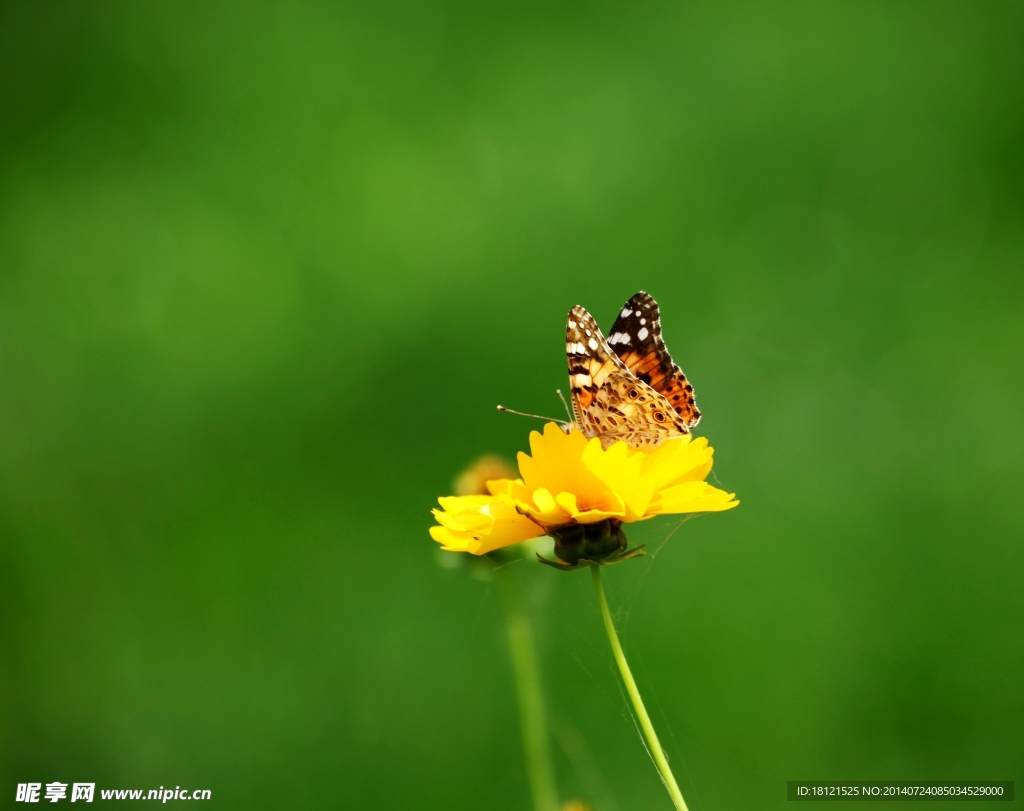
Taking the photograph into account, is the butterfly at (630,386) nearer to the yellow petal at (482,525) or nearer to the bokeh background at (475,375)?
the yellow petal at (482,525)

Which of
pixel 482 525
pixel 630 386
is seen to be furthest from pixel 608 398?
pixel 482 525

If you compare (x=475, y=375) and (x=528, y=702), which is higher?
(x=475, y=375)

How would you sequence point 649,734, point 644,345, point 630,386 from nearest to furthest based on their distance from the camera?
point 649,734, point 630,386, point 644,345

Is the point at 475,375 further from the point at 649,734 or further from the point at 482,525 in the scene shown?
the point at 649,734

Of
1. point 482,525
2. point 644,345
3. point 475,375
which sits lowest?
point 482,525

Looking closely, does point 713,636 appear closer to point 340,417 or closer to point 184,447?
point 340,417

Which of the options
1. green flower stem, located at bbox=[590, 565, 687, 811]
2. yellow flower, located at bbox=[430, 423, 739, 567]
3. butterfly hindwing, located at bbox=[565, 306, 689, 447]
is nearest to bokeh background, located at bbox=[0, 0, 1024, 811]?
butterfly hindwing, located at bbox=[565, 306, 689, 447]

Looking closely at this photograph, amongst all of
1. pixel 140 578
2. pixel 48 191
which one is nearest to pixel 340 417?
pixel 140 578
